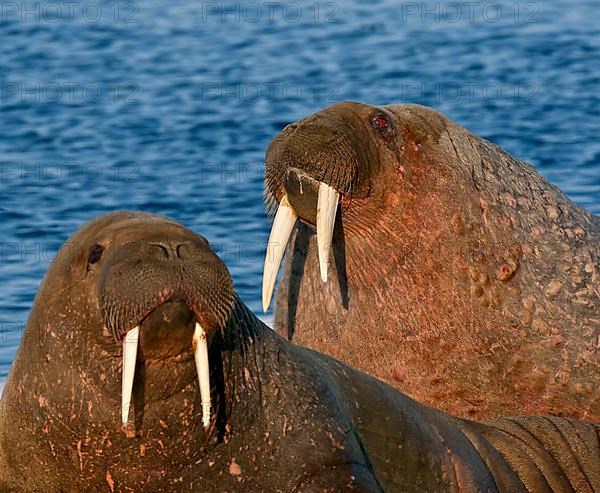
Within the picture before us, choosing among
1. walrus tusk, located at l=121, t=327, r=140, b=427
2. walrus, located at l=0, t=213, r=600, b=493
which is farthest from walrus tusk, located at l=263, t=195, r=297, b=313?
walrus tusk, located at l=121, t=327, r=140, b=427

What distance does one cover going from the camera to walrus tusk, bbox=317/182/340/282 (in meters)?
8.46

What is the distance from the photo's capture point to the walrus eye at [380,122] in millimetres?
9078

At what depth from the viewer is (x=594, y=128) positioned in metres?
18.0

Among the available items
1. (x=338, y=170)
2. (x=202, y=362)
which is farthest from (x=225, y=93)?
(x=202, y=362)

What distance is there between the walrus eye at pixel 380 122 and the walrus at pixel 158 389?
2.19 metres

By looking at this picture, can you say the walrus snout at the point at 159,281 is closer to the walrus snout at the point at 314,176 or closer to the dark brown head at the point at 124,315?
the dark brown head at the point at 124,315

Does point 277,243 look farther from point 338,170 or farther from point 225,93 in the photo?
point 225,93

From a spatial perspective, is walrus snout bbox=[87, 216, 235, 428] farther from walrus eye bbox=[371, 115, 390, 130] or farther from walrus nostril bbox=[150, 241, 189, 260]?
walrus eye bbox=[371, 115, 390, 130]

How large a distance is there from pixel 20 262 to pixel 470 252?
4.47 meters

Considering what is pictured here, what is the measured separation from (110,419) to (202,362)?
0.42 meters

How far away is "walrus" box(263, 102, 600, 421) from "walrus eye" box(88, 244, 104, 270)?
2.36m

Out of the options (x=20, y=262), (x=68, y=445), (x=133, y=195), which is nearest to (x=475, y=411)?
(x=68, y=445)

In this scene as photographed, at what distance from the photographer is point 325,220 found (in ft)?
28.2

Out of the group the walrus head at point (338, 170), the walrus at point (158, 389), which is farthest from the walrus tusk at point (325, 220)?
the walrus at point (158, 389)
